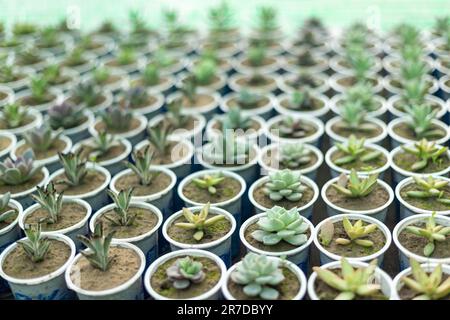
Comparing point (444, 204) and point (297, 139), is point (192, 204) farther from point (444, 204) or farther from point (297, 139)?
point (444, 204)

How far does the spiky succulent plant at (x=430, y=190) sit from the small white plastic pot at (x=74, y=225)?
1599 mm

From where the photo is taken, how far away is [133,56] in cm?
433

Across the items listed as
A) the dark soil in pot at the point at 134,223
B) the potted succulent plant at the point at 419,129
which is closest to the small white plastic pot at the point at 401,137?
the potted succulent plant at the point at 419,129

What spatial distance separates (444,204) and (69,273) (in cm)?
175

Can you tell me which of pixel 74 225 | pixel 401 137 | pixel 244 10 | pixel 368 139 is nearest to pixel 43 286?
pixel 74 225

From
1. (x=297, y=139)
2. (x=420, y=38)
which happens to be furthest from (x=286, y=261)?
(x=420, y=38)

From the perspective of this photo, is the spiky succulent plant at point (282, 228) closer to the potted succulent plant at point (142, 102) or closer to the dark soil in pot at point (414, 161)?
the dark soil in pot at point (414, 161)

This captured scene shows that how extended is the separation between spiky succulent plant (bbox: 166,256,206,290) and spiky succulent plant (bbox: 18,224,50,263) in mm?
603

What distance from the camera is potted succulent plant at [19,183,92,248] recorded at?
8.02 ft

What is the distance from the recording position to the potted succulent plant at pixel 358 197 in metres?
2.47

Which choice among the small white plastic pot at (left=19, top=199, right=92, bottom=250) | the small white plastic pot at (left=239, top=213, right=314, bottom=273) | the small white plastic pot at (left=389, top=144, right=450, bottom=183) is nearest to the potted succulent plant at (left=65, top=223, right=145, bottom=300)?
the small white plastic pot at (left=19, top=199, right=92, bottom=250)

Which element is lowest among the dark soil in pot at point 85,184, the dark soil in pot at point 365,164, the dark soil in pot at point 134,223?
the dark soil in pot at point 134,223

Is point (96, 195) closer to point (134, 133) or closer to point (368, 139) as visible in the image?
point (134, 133)
